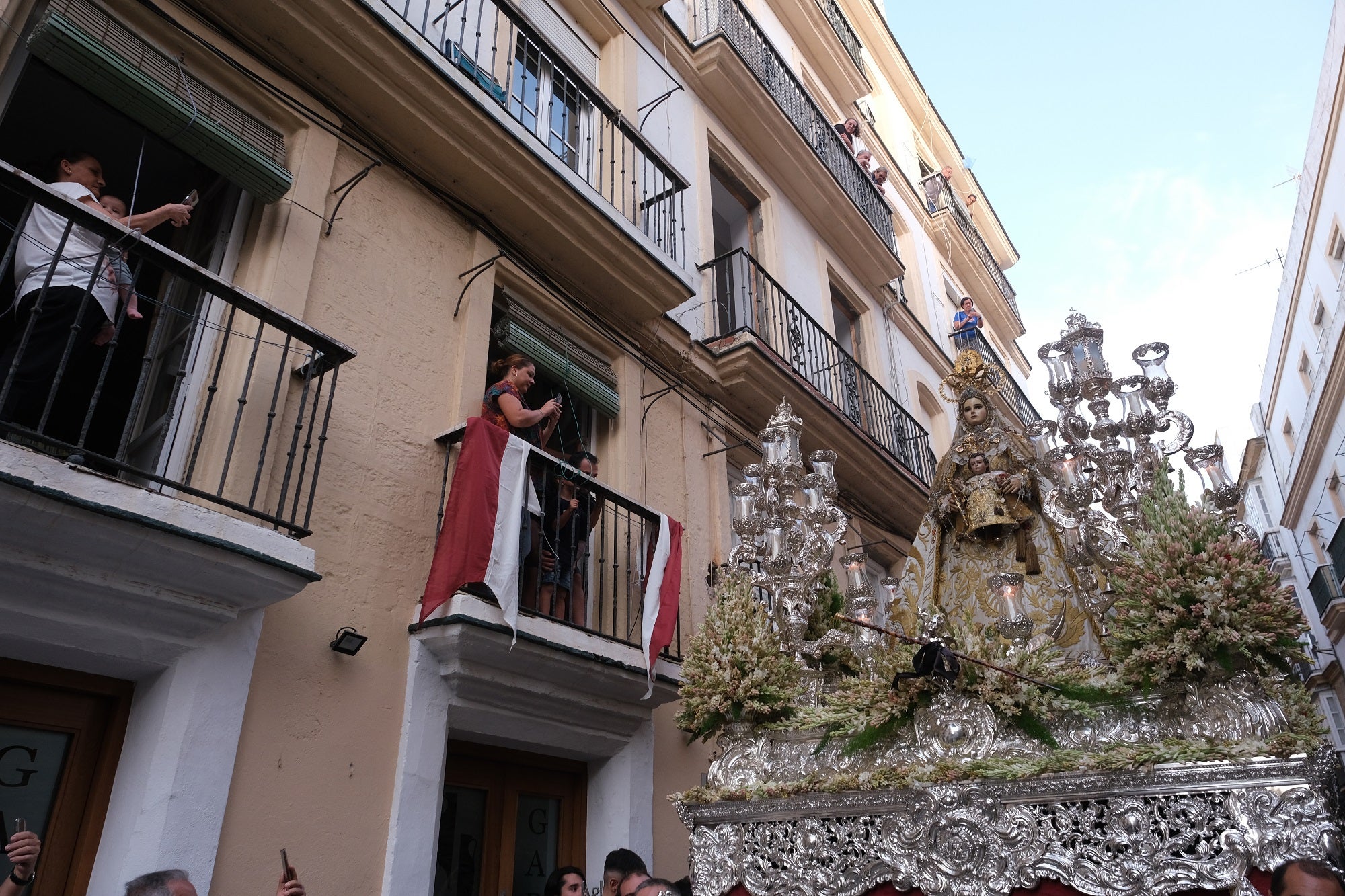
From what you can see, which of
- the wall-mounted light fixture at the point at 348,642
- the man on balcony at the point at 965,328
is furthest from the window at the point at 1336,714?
the wall-mounted light fixture at the point at 348,642

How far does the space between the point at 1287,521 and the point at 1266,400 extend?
10.6 feet

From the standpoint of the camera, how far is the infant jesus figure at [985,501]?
4.99 metres

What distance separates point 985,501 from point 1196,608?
6.91 feet

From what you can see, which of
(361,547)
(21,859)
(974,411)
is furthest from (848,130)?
(21,859)

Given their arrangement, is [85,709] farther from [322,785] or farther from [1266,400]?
[1266,400]

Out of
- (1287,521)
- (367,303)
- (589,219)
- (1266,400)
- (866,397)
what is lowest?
(367,303)

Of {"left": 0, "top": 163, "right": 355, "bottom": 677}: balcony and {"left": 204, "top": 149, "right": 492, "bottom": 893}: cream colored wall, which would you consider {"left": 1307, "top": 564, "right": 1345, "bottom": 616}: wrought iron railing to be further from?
{"left": 0, "top": 163, "right": 355, "bottom": 677}: balcony

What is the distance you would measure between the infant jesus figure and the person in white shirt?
4112 mm

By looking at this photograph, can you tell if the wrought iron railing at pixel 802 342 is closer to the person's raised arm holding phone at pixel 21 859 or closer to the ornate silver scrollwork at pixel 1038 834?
the ornate silver scrollwork at pixel 1038 834

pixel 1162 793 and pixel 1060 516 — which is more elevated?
pixel 1060 516

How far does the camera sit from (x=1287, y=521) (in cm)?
2127

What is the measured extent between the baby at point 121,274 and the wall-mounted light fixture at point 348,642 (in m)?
1.58

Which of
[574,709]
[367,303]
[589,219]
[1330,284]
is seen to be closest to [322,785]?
[574,709]

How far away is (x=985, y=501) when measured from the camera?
5043mm
